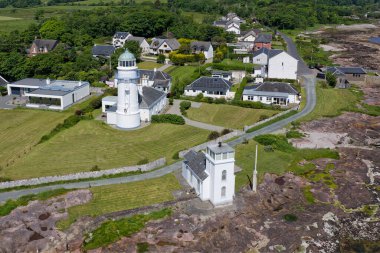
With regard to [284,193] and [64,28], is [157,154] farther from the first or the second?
[64,28]

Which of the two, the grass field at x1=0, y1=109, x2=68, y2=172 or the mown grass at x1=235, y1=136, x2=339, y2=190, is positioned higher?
the grass field at x1=0, y1=109, x2=68, y2=172

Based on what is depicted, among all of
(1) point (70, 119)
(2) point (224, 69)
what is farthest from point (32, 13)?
(1) point (70, 119)

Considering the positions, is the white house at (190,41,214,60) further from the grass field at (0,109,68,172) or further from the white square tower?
the white square tower

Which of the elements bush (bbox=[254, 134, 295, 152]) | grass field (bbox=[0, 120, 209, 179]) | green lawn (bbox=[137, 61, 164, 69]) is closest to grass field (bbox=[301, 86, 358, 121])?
bush (bbox=[254, 134, 295, 152])

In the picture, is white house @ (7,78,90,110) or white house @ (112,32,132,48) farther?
white house @ (112,32,132,48)

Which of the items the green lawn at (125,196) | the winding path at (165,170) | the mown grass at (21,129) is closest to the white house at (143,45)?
the winding path at (165,170)

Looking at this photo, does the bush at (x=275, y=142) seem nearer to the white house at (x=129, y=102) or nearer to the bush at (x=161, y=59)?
the white house at (x=129, y=102)
